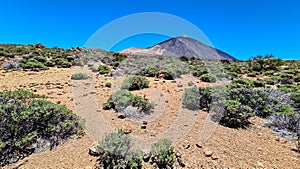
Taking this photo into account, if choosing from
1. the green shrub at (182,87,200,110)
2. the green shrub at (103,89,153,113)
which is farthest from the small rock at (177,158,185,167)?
the green shrub at (182,87,200,110)

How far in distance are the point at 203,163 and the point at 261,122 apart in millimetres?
3069

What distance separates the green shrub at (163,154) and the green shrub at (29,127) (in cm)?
189

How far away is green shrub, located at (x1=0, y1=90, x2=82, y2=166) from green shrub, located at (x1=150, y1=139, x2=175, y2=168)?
189cm

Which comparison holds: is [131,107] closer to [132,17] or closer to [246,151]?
[246,151]

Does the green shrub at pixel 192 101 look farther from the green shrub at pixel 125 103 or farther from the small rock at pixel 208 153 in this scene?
the small rock at pixel 208 153

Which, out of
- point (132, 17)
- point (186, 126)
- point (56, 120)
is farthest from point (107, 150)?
point (132, 17)

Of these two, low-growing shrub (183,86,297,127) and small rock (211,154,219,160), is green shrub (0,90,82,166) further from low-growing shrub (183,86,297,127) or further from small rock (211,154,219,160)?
low-growing shrub (183,86,297,127)

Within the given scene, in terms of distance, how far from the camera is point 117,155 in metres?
3.38

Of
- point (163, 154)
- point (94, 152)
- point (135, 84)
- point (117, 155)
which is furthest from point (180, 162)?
point (135, 84)

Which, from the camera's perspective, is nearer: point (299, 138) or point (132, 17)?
point (299, 138)

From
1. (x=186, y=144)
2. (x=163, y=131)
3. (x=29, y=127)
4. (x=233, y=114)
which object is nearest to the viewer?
(x=29, y=127)

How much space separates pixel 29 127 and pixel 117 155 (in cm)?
193

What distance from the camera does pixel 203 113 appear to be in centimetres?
602

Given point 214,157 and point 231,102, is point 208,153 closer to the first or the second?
point 214,157
